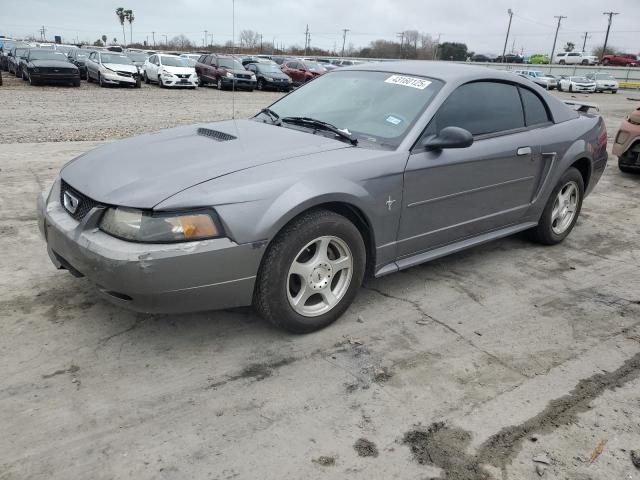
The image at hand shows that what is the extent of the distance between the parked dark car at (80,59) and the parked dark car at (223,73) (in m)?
5.20

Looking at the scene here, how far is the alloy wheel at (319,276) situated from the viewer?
10.1 feet

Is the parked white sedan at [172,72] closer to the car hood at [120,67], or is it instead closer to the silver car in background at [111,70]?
the silver car in background at [111,70]

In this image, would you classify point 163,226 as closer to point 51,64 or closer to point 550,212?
point 550,212

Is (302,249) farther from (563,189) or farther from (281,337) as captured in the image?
(563,189)

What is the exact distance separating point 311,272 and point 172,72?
835 inches

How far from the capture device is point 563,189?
4895mm

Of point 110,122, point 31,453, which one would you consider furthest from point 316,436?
point 110,122

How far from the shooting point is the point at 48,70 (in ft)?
63.0

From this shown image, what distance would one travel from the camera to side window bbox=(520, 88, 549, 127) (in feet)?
14.5

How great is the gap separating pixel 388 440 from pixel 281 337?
1.02 m

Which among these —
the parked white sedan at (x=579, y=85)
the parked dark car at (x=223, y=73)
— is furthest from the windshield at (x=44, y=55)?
the parked white sedan at (x=579, y=85)

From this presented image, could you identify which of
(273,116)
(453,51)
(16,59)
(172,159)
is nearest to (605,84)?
(16,59)

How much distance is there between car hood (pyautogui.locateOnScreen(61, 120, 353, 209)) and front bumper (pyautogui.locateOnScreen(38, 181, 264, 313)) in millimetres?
223

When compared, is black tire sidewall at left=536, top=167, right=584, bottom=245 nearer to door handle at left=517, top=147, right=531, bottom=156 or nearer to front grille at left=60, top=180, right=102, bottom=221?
door handle at left=517, top=147, right=531, bottom=156
